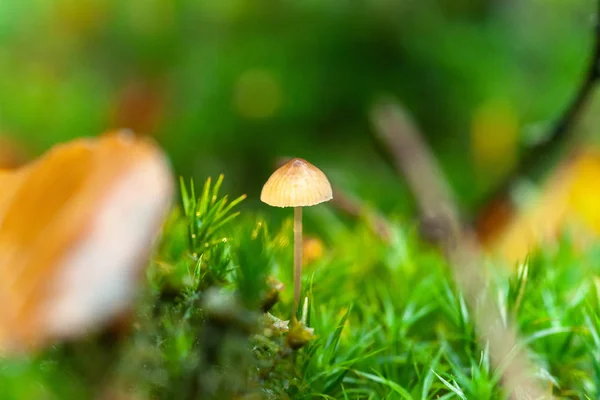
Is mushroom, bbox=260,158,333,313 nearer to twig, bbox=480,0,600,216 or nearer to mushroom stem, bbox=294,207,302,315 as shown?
mushroom stem, bbox=294,207,302,315

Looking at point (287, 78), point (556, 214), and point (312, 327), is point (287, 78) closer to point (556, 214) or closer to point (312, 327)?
point (556, 214)

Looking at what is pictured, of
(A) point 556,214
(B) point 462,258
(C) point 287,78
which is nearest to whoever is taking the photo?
(B) point 462,258

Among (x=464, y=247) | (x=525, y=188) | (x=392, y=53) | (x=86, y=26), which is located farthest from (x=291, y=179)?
(x=86, y=26)

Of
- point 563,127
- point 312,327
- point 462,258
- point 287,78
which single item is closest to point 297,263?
point 312,327

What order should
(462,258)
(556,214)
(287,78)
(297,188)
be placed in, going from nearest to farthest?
(297,188)
(462,258)
(556,214)
(287,78)

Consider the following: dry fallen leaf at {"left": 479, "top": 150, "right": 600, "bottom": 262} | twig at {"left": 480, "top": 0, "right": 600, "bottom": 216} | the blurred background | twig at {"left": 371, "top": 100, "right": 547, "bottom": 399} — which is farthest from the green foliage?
the blurred background

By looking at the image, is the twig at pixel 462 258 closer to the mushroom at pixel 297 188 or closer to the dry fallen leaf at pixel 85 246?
the mushroom at pixel 297 188
